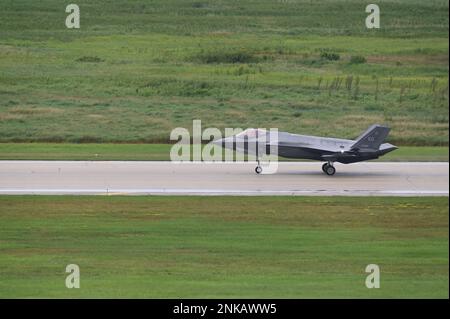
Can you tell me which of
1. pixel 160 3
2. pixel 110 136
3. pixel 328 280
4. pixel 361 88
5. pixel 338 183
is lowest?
pixel 328 280

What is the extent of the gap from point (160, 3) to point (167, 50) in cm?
746

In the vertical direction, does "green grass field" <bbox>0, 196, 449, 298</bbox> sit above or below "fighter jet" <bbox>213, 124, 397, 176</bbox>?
below

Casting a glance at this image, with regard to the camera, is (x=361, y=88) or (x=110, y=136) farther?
(x=361, y=88)

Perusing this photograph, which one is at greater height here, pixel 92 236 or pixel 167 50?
pixel 167 50

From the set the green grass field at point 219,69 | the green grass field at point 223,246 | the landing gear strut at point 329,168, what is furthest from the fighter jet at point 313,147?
the green grass field at point 219,69

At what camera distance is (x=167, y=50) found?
61.1 metres

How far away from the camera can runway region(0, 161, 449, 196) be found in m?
29.4

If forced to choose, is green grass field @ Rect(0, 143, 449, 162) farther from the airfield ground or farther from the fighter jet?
the fighter jet

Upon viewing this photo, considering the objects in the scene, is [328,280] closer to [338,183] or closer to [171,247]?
[171,247]

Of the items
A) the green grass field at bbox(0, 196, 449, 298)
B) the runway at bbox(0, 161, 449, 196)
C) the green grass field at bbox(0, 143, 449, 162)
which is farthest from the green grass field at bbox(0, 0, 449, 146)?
the green grass field at bbox(0, 196, 449, 298)

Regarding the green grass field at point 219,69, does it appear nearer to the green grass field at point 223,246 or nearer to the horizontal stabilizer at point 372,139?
the horizontal stabilizer at point 372,139

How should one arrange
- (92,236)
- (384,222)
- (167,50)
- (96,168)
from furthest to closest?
1. (167,50)
2. (96,168)
3. (384,222)
4. (92,236)

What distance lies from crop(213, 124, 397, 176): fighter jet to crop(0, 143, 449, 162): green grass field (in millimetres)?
4603

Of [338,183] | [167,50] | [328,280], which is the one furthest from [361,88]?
[328,280]
